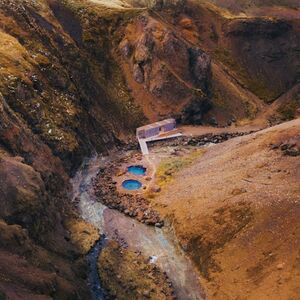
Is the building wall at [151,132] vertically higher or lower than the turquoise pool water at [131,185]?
higher

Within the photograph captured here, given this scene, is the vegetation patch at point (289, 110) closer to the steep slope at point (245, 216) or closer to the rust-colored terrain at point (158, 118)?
the rust-colored terrain at point (158, 118)

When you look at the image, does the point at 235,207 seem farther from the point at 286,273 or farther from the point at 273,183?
the point at 286,273

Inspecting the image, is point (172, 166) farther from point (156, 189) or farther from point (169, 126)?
point (169, 126)

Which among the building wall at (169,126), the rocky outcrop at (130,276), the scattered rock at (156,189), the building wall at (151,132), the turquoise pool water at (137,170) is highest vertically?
the building wall at (169,126)

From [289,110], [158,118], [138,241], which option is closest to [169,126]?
[158,118]

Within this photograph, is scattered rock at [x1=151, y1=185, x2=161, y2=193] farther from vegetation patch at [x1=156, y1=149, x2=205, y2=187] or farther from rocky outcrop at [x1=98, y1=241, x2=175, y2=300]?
rocky outcrop at [x1=98, y1=241, x2=175, y2=300]

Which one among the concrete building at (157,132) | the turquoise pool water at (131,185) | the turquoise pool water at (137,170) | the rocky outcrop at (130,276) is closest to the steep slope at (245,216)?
the turquoise pool water at (131,185)
